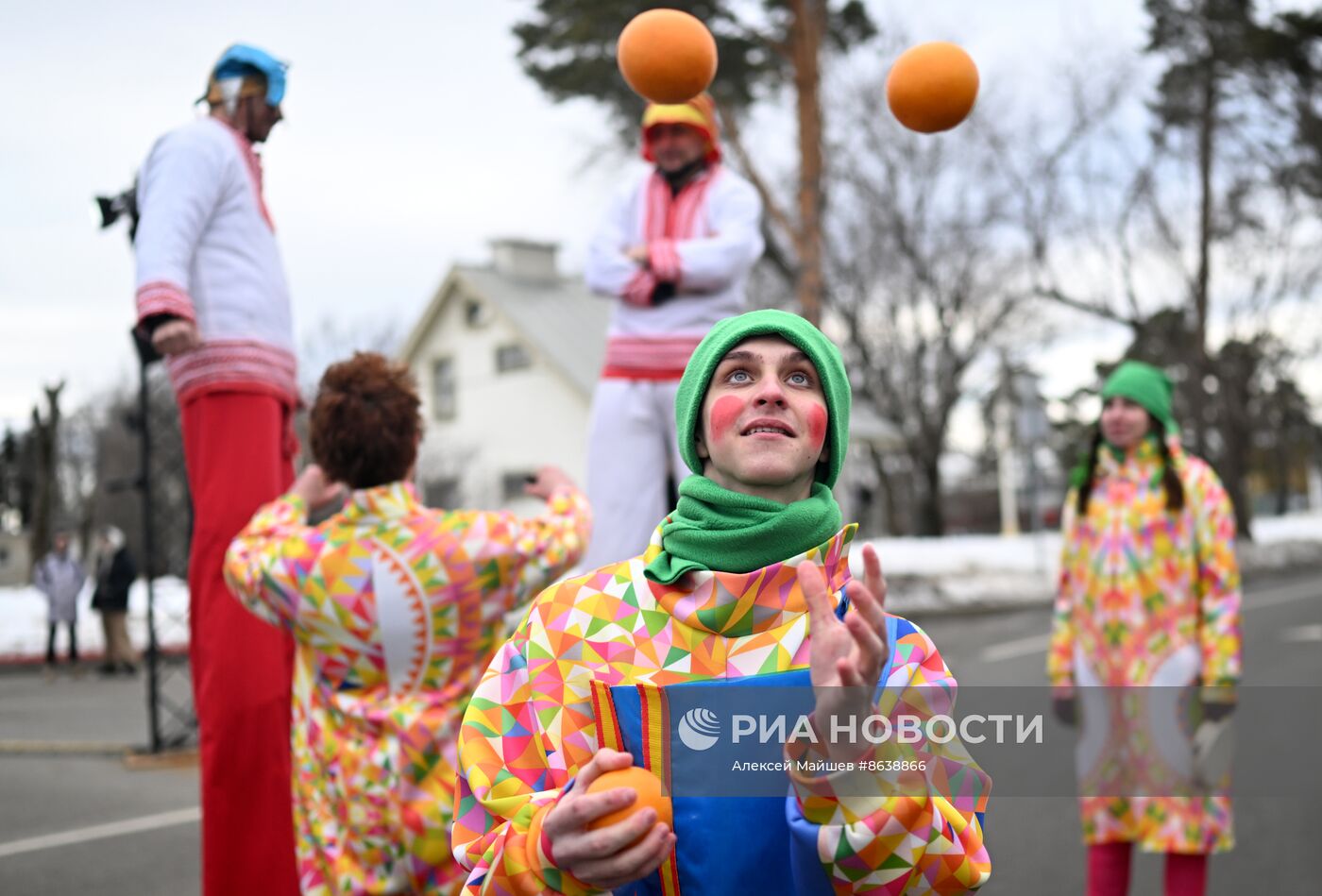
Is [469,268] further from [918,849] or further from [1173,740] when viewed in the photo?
[918,849]

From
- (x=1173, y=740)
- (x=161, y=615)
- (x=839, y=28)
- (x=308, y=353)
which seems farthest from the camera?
(x=308, y=353)

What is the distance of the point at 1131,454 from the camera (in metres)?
4.56

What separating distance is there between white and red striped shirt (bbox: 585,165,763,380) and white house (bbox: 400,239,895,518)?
2543 cm

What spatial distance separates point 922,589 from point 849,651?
1672cm

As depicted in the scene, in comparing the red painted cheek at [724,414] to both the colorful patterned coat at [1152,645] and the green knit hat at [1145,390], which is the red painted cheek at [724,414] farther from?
the green knit hat at [1145,390]

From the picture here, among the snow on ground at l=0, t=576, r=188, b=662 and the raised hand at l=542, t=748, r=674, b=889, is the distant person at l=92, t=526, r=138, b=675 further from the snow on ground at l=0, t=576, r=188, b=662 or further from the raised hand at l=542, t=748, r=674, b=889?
the raised hand at l=542, t=748, r=674, b=889

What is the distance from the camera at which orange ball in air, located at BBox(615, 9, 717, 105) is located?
9.27 feet

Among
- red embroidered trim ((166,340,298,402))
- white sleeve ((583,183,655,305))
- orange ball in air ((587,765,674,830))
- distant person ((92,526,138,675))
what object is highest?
white sleeve ((583,183,655,305))

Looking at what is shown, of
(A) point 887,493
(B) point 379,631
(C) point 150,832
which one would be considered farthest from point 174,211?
(A) point 887,493

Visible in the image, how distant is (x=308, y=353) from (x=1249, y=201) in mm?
26056

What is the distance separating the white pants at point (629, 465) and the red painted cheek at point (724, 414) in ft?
7.43

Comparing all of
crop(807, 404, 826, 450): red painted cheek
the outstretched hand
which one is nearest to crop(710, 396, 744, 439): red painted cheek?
crop(807, 404, 826, 450): red painted cheek

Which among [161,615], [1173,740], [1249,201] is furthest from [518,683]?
[1249,201]

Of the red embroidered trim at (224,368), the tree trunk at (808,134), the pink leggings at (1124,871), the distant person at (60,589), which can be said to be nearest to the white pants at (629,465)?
the red embroidered trim at (224,368)
